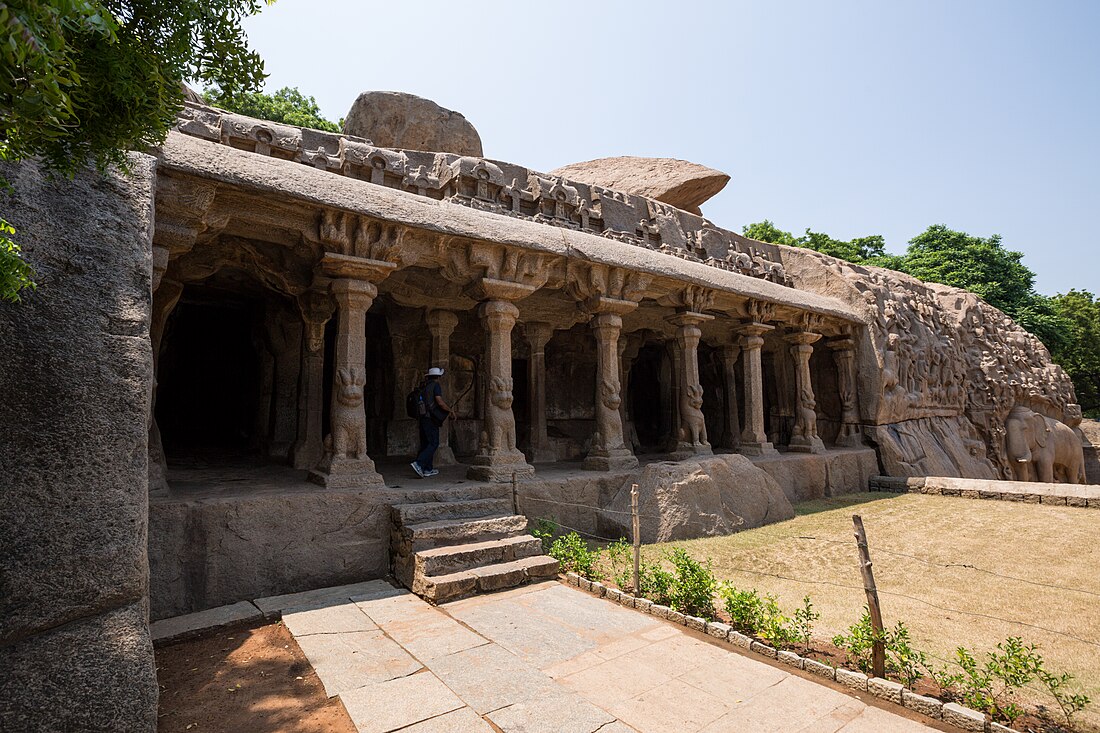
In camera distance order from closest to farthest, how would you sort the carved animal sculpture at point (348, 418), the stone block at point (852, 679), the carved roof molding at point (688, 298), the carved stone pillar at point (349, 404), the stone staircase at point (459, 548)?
the stone block at point (852, 679)
the stone staircase at point (459, 548)
the carved stone pillar at point (349, 404)
the carved animal sculpture at point (348, 418)
the carved roof molding at point (688, 298)

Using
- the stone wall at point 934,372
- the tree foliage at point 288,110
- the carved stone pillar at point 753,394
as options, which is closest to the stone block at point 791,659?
the carved stone pillar at point 753,394

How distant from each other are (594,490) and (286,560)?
3604 mm

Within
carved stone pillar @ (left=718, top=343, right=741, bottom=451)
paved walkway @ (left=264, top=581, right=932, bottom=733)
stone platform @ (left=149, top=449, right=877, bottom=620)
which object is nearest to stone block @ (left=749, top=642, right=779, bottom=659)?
paved walkway @ (left=264, top=581, right=932, bottom=733)

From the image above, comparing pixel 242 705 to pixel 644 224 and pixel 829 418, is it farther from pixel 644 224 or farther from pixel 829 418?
pixel 829 418

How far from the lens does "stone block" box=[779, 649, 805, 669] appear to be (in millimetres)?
3252

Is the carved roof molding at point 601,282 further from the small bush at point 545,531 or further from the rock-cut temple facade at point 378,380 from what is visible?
the small bush at point 545,531

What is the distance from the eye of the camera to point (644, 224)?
10.0 m

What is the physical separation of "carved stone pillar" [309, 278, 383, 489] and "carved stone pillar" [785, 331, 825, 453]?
8.37 metres

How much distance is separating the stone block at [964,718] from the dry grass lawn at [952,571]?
1.61 feet

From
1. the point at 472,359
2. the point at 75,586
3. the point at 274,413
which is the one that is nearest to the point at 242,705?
the point at 75,586

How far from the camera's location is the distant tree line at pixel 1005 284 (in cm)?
2384

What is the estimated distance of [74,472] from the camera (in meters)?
2.72

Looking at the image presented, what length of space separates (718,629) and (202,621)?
3.60 meters

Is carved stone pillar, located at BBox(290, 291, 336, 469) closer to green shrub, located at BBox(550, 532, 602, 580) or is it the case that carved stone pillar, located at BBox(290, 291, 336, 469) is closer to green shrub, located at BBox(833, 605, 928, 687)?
green shrub, located at BBox(550, 532, 602, 580)
